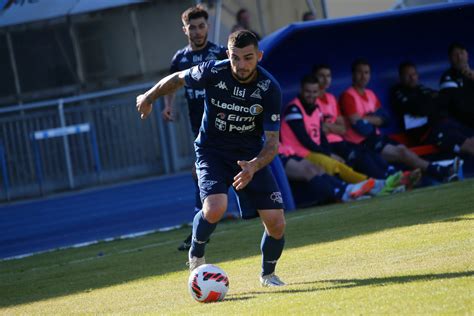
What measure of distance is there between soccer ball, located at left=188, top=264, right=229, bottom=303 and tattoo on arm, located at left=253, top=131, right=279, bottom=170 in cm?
82

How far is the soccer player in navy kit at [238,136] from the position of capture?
744 centimetres

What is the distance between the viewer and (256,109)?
25.0ft

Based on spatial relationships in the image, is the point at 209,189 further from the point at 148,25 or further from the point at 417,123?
the point at 148,25

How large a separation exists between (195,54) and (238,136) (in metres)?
3.06

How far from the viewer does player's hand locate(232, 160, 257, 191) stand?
704cm

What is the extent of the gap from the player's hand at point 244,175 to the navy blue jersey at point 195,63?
133 inches

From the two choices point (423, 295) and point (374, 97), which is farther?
point (374, 97)

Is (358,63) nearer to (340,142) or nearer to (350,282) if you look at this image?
(340,142)

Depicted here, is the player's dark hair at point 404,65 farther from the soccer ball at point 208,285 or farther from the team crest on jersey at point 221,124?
the soccer ball at point 208,285

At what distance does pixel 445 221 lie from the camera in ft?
30.6

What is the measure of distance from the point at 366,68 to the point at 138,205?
4387 mm

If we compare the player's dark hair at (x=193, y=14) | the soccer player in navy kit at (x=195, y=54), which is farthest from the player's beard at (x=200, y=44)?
the player's dark hair at (x=193, y=14)

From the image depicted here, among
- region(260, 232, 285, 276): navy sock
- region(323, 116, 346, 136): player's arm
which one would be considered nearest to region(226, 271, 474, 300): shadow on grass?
region(260, 232, 285, 276): navy sock

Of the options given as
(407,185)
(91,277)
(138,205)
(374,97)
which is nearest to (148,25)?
(138,205)
